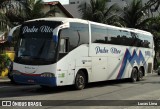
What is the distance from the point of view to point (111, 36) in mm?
19891

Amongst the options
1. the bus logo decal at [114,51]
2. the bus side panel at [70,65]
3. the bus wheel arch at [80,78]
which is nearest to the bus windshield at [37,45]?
the bus side panel at [70,65]

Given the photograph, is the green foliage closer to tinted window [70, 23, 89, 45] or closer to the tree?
the tree

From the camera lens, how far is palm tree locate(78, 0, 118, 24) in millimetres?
36438

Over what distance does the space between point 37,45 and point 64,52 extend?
117cm

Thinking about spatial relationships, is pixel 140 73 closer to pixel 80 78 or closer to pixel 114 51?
pixel 114 51

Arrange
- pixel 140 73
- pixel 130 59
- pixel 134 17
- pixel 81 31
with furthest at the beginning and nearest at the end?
pixel 134 17, pixel 140 73, pixel 130 59, pixel 81 31

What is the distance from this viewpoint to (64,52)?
15719mm

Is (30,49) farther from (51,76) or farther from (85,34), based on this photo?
(85,34)

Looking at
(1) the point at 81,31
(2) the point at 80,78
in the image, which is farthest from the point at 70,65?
(1) the point at 81,31

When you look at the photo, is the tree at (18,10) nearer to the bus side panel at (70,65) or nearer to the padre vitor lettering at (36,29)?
the padre vitor lettering at (36,29)

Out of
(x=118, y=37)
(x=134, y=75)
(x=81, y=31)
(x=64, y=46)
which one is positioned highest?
(x=81, y=31)

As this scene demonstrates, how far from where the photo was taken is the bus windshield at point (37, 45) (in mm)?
15344

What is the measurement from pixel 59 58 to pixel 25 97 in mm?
2361

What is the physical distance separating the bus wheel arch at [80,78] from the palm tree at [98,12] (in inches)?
760
